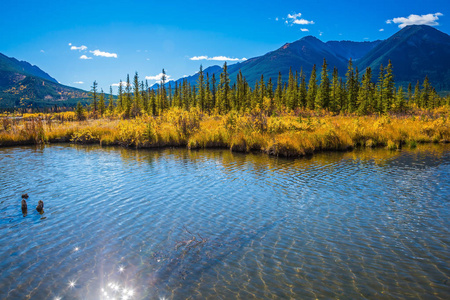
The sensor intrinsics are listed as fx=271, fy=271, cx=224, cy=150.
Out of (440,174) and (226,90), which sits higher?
(226,90)

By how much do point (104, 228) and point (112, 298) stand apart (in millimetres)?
3433

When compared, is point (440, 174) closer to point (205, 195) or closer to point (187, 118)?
point (205, 195)

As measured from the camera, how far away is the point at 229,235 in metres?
7.70

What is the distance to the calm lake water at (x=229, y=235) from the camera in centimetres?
552

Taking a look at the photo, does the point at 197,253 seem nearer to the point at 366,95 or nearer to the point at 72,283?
the point at 72,283

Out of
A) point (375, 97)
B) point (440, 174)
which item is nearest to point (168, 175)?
point (440, 174)

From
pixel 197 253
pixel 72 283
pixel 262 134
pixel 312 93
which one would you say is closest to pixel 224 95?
pixel 312 93

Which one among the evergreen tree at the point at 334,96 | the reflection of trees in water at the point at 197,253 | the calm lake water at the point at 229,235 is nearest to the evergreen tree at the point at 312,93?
the evergreen tree at the point at 334,96

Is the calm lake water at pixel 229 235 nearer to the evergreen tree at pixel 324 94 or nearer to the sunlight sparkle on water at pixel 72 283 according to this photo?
the sunlight sparkle on water at pixel 72 283

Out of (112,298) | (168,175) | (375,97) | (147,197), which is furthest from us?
(375,97)

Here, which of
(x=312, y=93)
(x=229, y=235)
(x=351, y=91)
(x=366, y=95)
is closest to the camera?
(x=229, y=235)

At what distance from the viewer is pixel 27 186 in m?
12.9

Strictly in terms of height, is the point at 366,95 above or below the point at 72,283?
above

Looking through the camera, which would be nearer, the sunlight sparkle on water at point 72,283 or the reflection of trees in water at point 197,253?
the sunlight sparkle on water at point 72,283
